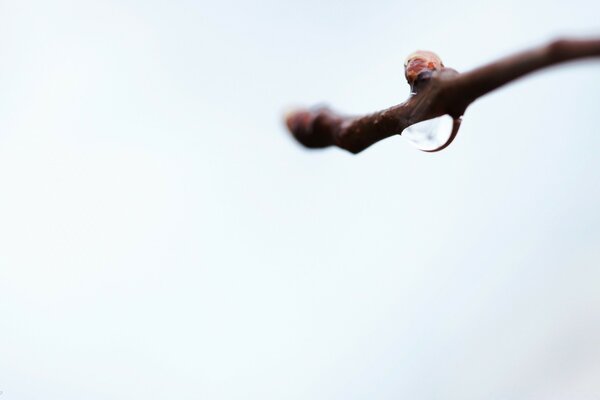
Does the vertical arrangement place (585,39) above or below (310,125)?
below

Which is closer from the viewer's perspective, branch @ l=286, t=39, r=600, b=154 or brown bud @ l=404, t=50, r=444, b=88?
branch @ l=286, t=39, r=600, b=154

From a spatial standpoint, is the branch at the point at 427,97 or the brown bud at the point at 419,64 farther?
the brown bud at the point at 419,64

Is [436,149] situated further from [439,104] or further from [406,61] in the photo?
[439,104]

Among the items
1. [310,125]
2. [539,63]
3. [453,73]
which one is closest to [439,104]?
[453,73]

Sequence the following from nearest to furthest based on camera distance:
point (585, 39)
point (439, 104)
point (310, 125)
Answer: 1. point (585, 39)
2. point (439, 104)
3. point (310, 125)

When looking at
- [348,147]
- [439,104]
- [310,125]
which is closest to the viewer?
[439,104]

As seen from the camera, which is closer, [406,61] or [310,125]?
[406,61]

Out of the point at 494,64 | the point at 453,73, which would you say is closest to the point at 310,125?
the point at 453,73

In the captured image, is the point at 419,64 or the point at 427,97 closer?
the point at 427,97
